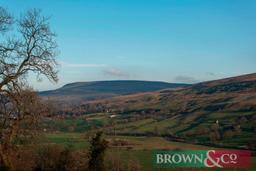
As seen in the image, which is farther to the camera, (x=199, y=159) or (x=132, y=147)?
(x=132, y=147)

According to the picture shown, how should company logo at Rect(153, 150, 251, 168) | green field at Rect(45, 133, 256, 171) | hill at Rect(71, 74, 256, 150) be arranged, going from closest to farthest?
company logo at Rect(153, 150, 251, 168), green field at Rect(45, 133, 256, 171), hill at Rect(71, 74, 256, 150)

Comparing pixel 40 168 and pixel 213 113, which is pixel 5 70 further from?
pixel 213 113

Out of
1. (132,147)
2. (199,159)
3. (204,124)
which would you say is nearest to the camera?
(199,159)

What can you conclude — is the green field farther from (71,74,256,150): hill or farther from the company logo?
(71,74,256,150): hill

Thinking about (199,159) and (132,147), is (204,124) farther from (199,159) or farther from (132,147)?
(199,159)

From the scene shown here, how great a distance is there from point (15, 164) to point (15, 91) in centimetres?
427

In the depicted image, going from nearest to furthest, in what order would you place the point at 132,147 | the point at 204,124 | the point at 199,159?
the point at 199,159 < the point at 132,147 < the point at 204,124

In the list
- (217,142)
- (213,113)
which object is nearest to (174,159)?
(217,142)

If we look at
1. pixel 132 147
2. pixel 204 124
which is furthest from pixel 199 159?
pixel 204 124

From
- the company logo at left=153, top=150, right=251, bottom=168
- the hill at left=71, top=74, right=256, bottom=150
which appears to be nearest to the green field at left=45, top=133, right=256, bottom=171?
the company logo at left=153, top=150, right=251, bottom=168

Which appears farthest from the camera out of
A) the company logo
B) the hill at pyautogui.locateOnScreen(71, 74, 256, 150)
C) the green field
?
the hill at pyautogui.locateOnScreen(71, 74, 256, 150)

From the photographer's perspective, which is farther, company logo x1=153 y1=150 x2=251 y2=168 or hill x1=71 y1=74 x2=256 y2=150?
hill x1=71 y1=74 x2=256 y2=150

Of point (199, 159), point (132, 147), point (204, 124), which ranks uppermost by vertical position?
point (199, 159)

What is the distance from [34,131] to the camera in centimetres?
2373
